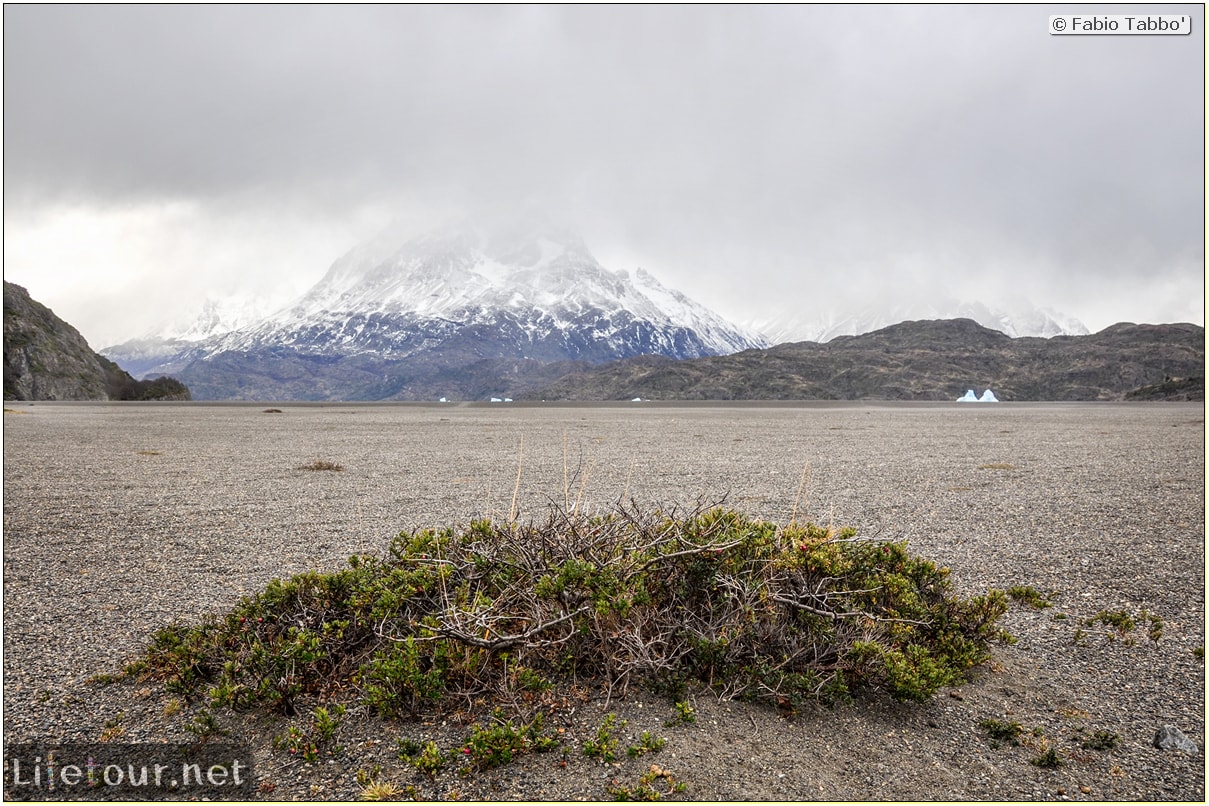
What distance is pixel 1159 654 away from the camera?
4820mm

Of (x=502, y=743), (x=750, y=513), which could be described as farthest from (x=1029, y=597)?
(x=502, y=743)

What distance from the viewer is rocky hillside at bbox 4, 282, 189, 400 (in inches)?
3258

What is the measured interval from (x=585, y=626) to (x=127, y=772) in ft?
7.78

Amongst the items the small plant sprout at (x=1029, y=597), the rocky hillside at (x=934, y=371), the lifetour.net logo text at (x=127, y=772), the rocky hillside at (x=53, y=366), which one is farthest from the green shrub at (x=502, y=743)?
the rocky hillside at (x=934, y=371)

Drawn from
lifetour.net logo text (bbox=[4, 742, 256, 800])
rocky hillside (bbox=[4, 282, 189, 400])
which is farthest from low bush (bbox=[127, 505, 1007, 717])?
rocky hillside (bbox=[4, 282, 189, 400])

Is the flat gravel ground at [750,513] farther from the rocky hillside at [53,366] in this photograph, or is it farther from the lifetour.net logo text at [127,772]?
the rocky hillside at [53,366]

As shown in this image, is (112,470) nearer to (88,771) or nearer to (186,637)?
(186,637)

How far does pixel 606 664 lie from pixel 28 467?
633 inches

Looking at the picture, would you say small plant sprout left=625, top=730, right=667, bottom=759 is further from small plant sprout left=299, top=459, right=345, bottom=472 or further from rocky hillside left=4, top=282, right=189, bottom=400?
rocky hillside left=4, top=282, right=189, bottom=400

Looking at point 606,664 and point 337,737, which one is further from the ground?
point 606,664

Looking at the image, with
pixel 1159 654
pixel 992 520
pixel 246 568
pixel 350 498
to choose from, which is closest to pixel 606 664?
pixel 1159 654

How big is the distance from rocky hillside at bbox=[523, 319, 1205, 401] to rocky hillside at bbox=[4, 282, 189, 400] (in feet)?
251

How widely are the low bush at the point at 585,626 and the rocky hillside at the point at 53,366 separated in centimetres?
9642

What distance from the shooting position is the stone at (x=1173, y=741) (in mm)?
3699
